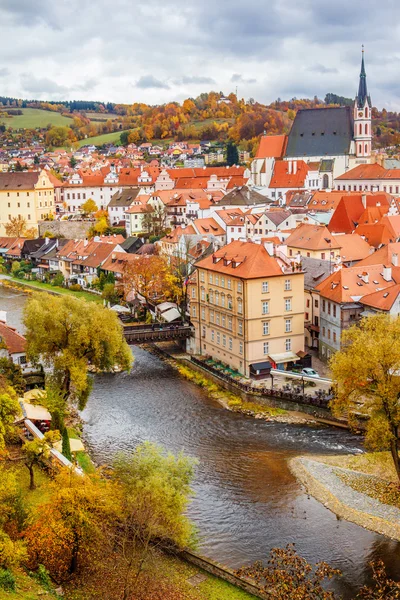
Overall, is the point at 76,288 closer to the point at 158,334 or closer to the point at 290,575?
the point at 158,334

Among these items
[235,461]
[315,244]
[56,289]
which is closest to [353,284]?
[315,244]

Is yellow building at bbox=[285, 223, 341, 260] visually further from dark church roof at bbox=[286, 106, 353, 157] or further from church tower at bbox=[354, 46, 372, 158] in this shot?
church tower at bbox=[354, 46, 372, 158]

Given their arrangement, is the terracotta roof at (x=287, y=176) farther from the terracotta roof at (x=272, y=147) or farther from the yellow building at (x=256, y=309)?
the yellow building at (x=256, y=309)

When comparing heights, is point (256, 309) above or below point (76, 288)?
→ above

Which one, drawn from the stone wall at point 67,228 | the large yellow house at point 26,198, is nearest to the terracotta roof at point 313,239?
the stone wall at point 67,228

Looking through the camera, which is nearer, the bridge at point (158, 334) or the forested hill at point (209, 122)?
the bridge at point (158, 334)

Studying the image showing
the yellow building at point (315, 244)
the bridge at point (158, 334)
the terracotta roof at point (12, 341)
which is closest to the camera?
the terracotta roof at point (12, 341)

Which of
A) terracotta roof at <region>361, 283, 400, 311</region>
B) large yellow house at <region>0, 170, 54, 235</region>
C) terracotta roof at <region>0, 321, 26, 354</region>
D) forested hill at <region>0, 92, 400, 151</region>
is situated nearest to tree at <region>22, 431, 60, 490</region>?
terracotta roof at <region>0, 321, 26, 354</region>
